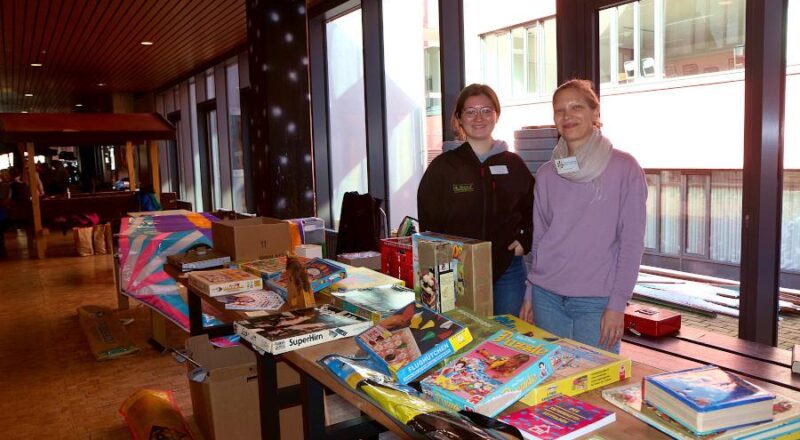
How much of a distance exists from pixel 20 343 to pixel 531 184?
4.36 meters

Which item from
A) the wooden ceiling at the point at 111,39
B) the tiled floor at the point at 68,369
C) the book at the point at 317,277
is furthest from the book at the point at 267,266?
the wooden ceiling at the point at 111,39

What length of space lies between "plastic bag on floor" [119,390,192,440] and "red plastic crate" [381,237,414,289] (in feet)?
4.28

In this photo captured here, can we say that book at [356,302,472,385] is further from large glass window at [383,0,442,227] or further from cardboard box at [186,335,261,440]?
large glass window at [383,0,442,227]

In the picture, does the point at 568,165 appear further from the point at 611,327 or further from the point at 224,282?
the point at 224,282

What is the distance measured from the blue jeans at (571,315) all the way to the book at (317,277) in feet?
2.53

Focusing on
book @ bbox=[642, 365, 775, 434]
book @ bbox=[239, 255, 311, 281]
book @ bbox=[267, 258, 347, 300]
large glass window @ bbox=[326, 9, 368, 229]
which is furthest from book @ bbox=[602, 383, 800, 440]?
large glass window @ bbox=[326, 9, 368, 229]

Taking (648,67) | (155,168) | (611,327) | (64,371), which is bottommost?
(64,371)

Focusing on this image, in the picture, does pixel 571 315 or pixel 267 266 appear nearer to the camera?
pixel 571 315

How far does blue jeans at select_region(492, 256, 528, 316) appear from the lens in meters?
2.53

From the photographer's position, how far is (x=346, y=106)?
22.9 feet

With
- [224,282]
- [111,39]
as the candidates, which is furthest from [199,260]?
[111,39]

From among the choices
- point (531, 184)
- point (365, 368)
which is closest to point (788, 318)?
point (531, 184)

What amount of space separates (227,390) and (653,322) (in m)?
1.99

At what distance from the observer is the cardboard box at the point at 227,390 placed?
2736 millimetres
